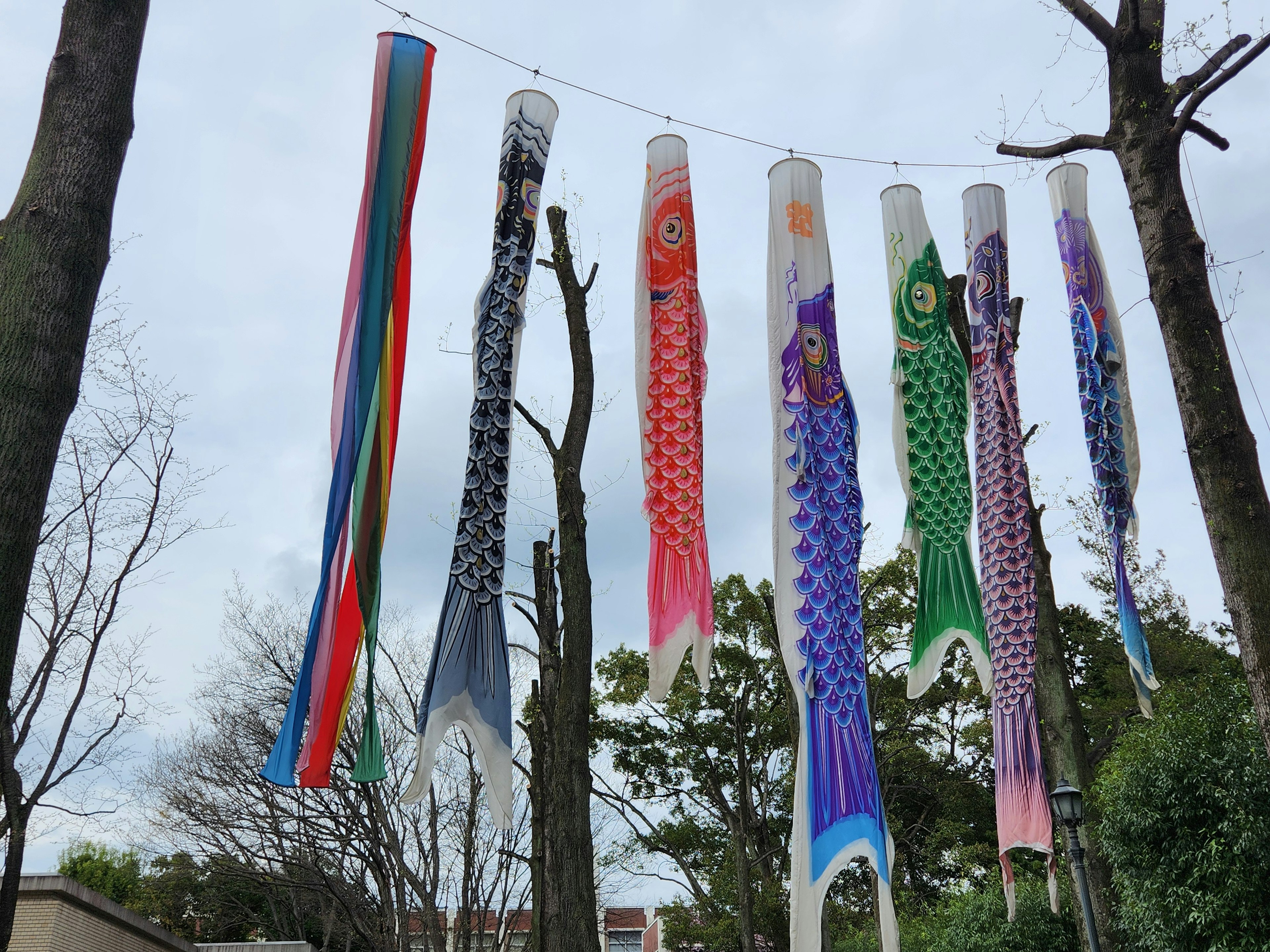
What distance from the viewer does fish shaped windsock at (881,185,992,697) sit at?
19.0ft

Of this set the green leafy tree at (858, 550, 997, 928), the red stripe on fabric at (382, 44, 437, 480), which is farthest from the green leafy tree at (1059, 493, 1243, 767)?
the red stripe on fabric at (382, 44, 437, 480)

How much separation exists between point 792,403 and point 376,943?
9.94 meters

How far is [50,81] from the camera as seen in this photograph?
3613mm

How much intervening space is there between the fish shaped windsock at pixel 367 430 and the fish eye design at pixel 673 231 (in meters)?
1.49

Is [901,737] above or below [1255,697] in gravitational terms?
above

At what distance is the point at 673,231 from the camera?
616 cm

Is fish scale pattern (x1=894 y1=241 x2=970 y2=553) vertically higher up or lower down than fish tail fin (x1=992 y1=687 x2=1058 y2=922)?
higher up

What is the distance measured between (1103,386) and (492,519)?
170 inches

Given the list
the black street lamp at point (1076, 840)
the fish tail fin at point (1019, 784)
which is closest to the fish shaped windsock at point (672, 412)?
the fish tail fin at point (1019, 784)

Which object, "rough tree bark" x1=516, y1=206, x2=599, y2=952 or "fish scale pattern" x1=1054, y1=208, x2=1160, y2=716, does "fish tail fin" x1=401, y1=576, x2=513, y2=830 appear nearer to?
"rough tree bark" x1=516, y1=206, x2=599, y2=952

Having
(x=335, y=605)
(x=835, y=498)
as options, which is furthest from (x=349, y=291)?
(x=835, y=498)

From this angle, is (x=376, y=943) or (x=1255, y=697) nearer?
(x=1255, y=697)

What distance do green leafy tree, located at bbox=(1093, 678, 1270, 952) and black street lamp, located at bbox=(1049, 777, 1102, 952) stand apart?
0.74m

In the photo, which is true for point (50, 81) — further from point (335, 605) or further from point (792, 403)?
point (792, 403)
